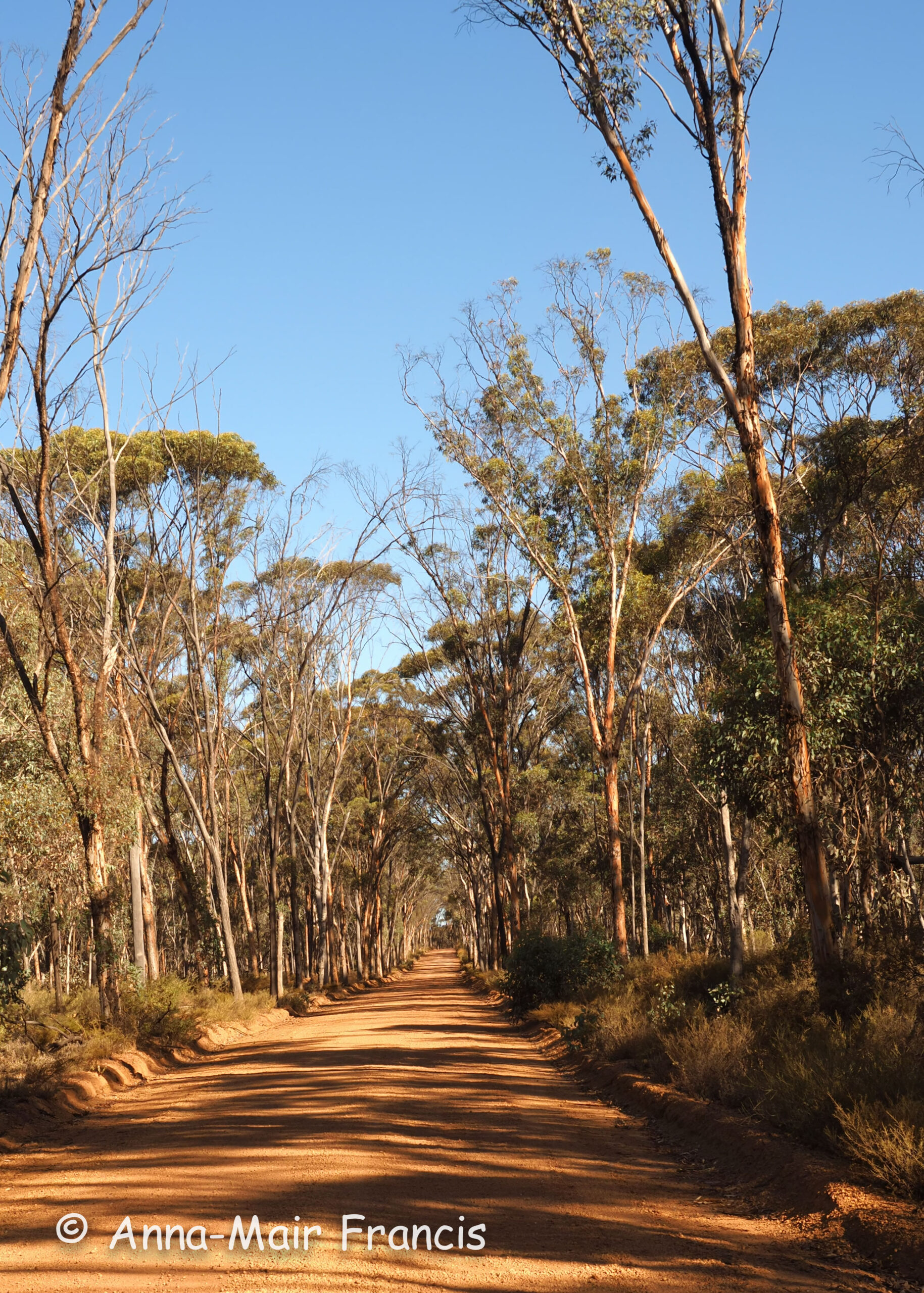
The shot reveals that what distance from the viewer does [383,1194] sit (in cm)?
603

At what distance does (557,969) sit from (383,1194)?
15.2 metres

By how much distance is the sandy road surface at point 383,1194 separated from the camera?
4695mm

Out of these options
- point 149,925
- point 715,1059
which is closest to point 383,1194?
point 715,1059

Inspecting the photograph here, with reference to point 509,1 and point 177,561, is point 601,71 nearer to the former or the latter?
point 509,1

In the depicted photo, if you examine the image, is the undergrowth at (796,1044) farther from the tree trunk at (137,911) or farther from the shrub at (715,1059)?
the tree trunk at (137,911)

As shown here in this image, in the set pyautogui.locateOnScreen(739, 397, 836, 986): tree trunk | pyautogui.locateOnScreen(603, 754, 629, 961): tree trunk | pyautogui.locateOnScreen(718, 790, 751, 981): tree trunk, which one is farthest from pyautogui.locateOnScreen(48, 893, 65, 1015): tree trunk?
pyautogui.locateOnScreen(739, 397, 836, 986): tree trunk

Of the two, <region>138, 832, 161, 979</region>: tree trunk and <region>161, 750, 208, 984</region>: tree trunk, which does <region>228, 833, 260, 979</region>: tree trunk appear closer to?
<region>161, 750, 208, 984</region>: tree trunk

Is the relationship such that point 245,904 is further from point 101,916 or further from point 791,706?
point 791,706

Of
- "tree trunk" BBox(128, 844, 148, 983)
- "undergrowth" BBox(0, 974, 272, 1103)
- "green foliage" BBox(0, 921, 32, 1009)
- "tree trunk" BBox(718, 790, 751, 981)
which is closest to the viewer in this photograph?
"green foliage" BBox(0, 921, 32, 1009)

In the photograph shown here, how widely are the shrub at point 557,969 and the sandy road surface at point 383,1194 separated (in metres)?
8.48

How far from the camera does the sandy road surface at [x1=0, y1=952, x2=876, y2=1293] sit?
4.70m

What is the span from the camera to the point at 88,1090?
1145 centimetres

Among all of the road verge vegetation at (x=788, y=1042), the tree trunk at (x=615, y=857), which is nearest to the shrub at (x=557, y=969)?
the tree trunk at (x=615, y=857)

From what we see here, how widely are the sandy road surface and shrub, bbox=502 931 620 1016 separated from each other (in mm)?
8476
